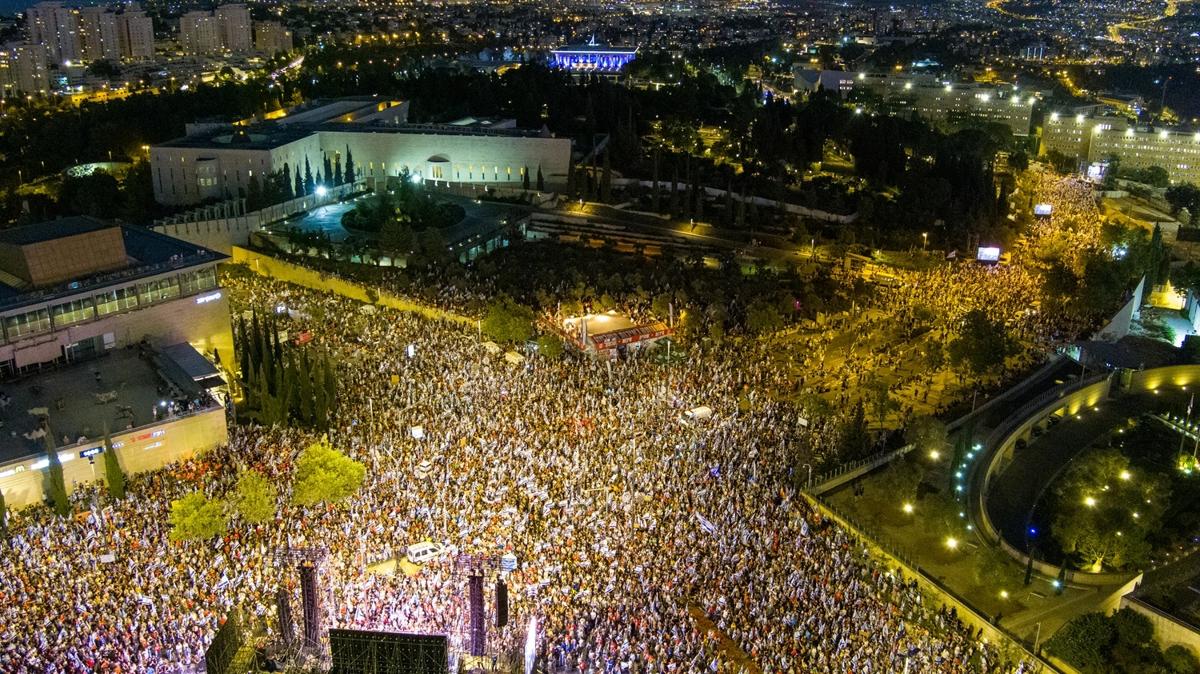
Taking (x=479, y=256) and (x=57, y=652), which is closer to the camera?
(x=57, y=652)

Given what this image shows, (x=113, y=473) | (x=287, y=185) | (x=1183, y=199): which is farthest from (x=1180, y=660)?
(x=1183, y=199)

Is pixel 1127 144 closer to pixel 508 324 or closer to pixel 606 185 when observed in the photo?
pixel 606 185

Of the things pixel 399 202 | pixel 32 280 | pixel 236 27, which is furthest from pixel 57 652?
pixel 236 27

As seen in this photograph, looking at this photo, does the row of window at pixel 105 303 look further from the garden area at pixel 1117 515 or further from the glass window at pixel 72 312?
the garden area at pixel 1117 515

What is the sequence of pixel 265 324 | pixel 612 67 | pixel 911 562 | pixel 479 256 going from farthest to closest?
pixel 612 67
pixel 479 256
pixel 265 324
pixel 911 562

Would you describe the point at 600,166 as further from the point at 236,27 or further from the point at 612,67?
the point at 236,27

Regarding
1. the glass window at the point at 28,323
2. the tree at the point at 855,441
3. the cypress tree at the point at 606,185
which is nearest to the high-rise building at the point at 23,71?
the cypress tree at the point at 606,185

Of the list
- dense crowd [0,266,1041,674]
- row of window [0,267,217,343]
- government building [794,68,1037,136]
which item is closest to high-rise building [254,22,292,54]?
government building [794,68,1037,136]
